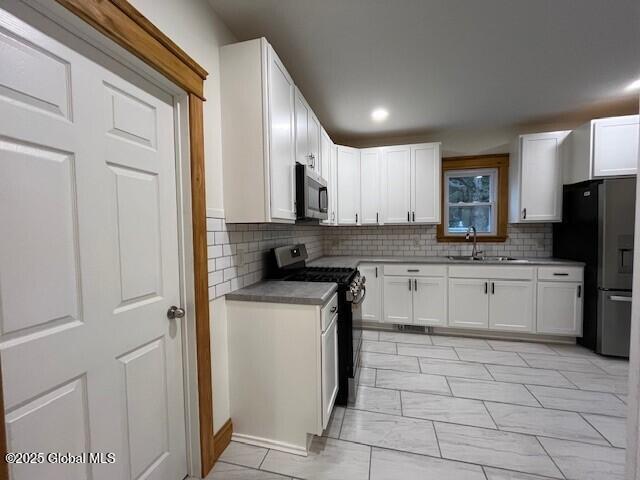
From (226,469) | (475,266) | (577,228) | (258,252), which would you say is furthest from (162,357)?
(577,228)

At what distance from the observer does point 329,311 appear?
1.72 meters

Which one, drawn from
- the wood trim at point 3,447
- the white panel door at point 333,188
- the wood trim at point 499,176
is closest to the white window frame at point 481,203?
the wood trim at point 499,176

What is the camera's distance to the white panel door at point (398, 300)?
3359mm

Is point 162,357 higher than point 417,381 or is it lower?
higher

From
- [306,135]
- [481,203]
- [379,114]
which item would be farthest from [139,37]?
[481,203]

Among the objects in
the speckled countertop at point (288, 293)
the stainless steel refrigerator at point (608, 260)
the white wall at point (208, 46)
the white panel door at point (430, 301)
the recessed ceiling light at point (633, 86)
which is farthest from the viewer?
the white panel door at point (430, 301)

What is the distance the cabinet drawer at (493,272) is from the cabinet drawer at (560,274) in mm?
112

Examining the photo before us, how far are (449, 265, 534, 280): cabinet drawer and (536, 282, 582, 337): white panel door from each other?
0.19 m

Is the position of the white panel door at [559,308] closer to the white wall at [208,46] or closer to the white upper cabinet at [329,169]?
the white upper cabinet at [329,169]

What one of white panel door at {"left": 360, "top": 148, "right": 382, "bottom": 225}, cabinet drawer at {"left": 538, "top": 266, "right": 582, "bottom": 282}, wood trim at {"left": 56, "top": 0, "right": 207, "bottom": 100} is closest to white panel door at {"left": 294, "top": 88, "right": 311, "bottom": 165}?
wood trim at {"left": 56, "top": 0, "right": 207, "bottom": 100}

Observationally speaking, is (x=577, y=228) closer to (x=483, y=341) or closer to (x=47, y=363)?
(x=483, y=341)

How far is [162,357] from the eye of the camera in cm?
129

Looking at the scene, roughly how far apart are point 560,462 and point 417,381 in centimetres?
95

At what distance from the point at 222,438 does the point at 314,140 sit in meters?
2.34
